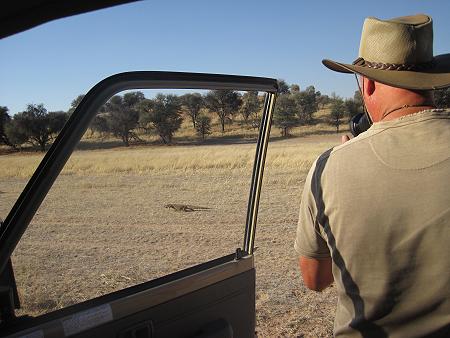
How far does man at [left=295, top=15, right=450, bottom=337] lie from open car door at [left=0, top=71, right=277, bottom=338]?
482mm

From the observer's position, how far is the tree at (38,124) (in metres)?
1.42

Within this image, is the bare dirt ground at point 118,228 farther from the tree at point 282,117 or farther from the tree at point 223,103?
the tree at point 282,117

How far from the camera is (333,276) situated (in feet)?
6.02

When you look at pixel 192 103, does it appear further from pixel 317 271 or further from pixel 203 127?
pixel 317 271

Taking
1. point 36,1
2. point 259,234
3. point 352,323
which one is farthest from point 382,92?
point 259,234

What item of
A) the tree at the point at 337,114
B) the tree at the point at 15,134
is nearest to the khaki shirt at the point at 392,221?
the tree at the point at 15,134

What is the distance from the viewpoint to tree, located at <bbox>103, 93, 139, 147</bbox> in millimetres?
1551

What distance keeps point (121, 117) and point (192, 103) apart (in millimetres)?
368

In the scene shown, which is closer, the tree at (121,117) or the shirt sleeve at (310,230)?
the tree at (121,117)

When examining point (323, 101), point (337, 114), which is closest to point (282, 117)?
point (337, 114)

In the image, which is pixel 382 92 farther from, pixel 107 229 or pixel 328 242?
pixel 107 229

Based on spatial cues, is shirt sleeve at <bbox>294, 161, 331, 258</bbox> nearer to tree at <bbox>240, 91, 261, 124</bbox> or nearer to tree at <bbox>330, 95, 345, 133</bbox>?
tree at <bbox>240, 91, 261, 124</bbox>

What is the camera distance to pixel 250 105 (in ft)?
7.25

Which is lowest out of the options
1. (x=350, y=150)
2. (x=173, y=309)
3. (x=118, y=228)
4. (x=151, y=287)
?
(x=173, y=309)
